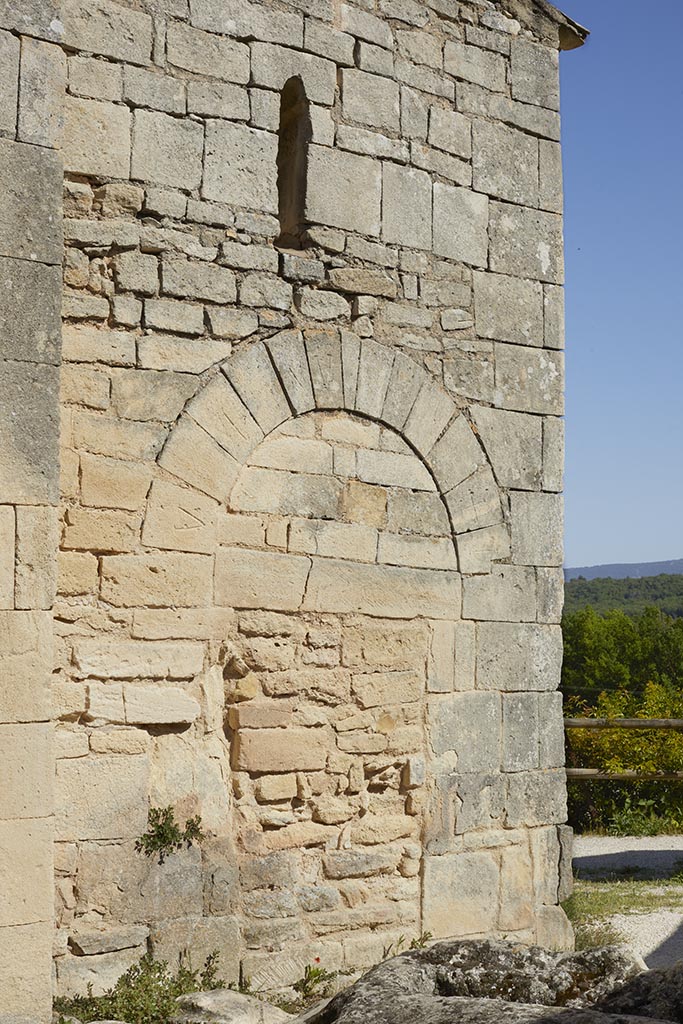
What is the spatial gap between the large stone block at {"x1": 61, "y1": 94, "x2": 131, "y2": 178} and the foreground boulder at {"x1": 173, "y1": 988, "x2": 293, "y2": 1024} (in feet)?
Result: 10.9

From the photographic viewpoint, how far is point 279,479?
5332mm

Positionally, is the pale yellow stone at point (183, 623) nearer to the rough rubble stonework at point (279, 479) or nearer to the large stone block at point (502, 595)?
the rough rubble stonework at point (279, 479)

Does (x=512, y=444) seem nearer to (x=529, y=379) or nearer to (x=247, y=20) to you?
(x=529, y=379)

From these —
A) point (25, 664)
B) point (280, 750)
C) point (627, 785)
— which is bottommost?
point (627, 785)

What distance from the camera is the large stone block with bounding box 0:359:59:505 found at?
4430mm

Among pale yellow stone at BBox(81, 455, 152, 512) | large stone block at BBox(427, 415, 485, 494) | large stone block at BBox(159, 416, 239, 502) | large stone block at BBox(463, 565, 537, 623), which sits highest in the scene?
large stone block at BBox(427, 415, 485, 494)

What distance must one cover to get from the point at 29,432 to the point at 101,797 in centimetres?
148

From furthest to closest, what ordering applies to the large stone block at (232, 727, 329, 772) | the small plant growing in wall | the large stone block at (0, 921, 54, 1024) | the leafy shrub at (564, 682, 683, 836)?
1. the leafy shrub at (564, 682, 683, 836)
2. the large stone block at (232, 727, 329, 772)
3. the small plant growing in wall
4. the large stone block at (0, 921, 54, 1024)

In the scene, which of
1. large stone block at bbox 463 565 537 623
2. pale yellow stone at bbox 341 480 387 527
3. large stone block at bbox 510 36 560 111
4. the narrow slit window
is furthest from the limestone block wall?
large stone block at bbox 510 36 560 111

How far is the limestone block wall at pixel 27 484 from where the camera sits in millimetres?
4328

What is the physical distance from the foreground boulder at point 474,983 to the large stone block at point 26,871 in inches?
62.2

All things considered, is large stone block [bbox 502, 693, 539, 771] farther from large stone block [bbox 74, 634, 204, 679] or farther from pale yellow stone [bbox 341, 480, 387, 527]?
large stone block [bbox 74, 634, 204, 679]

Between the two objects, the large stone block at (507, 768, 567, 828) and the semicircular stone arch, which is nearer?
the semicircular stone arch

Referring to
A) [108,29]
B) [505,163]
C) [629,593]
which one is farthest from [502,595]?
[629,593]
